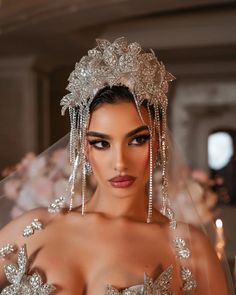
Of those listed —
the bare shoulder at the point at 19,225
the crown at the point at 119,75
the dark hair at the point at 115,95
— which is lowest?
the bare shoulder at the point at 19,225

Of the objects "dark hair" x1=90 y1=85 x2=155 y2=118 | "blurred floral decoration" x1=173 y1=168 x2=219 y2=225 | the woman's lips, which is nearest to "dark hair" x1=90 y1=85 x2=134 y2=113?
"dark hair" x1=90 y1=85 x2=155 y2=118

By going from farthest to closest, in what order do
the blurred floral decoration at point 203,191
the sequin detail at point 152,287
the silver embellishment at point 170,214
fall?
the blurred floral decoration at point 203,191, the silver embellishment at point 170,214, the sequin detail at point 152,287

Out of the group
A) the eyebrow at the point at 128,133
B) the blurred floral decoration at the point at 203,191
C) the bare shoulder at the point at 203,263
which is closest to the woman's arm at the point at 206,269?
the bare shoulder at the point at 203,263

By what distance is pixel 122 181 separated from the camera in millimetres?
832

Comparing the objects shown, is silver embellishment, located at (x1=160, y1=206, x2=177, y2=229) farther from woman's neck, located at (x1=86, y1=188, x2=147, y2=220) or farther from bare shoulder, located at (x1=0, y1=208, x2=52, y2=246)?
bare shoulder, located at (x1=0, y1=208, x2=52, y2=246)

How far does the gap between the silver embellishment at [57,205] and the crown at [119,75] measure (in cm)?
16

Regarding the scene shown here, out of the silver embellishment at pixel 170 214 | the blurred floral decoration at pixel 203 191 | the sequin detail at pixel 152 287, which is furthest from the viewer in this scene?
the blurred floral decoration at pixel 203 191

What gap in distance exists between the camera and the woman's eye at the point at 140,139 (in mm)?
833

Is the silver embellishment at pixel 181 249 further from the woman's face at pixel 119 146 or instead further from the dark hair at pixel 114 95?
the dark hair at pixel 114 95

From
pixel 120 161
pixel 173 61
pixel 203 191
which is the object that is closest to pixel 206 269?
pixel 120 161

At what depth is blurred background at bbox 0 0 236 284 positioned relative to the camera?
135 cm

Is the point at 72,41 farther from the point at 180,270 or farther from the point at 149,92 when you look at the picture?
the point at 180,270

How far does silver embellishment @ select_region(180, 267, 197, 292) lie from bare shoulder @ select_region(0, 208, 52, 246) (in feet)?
0.78

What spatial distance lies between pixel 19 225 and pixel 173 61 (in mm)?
622
